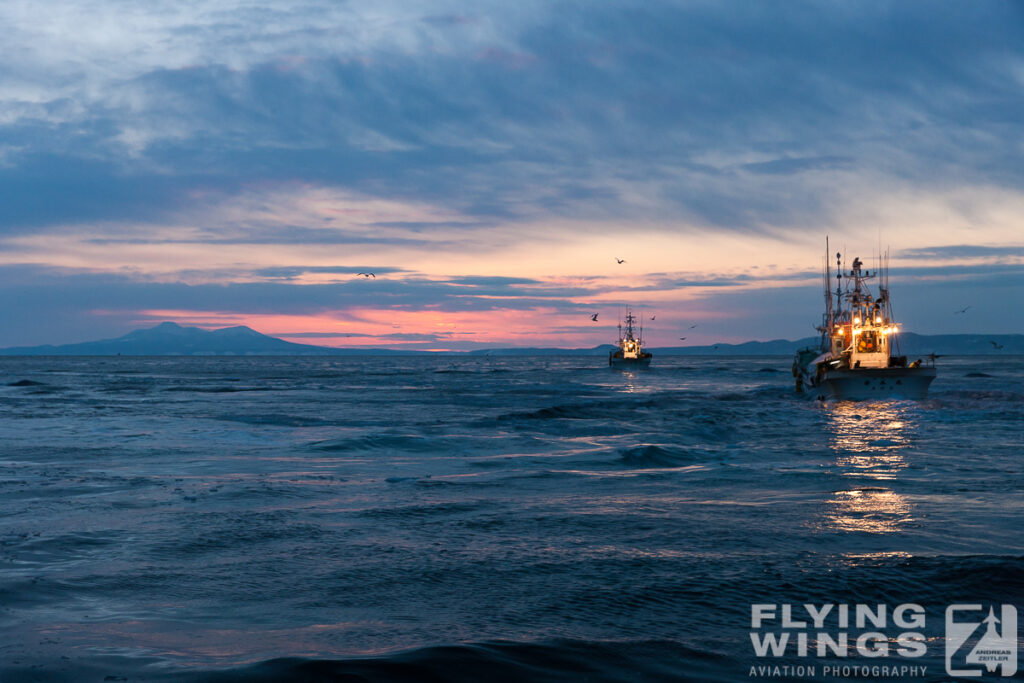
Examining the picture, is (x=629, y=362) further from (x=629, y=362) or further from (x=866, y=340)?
(x=866, y=340)

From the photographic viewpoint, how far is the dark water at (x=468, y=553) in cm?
588

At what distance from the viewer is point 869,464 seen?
17516 millimetres

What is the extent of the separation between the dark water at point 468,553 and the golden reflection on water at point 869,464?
100 millimetres

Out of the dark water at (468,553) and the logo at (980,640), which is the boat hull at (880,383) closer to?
the dark water at (468,553)

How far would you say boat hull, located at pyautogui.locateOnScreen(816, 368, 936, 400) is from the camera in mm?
40500

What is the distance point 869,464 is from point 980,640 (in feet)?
39.8

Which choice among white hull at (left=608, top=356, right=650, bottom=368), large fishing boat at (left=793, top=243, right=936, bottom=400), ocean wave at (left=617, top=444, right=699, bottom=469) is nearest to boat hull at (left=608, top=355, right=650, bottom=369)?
white hull at (left=608, top=356, right=650, bottom=368)

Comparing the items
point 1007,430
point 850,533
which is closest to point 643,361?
point 1007,430

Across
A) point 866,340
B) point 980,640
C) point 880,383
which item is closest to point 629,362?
point 866,340

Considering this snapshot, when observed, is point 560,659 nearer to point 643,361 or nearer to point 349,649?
point 349,649

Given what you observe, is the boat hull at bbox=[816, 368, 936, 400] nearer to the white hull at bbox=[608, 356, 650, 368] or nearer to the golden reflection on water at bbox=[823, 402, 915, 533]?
the golden reflection on water at bbox=[823, 402, 915, 533]

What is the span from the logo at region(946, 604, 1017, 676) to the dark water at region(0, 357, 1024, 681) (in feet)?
0.51

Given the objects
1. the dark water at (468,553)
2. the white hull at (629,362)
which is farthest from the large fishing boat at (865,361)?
the white hull at (629,362)

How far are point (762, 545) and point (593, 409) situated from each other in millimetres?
30071
